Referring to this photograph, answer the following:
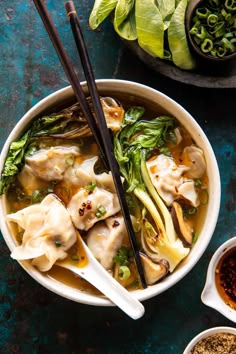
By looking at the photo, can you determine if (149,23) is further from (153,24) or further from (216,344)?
(216,344)

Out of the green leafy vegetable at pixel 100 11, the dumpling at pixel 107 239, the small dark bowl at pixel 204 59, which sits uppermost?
the green leafy vegetable at pixel 100 11

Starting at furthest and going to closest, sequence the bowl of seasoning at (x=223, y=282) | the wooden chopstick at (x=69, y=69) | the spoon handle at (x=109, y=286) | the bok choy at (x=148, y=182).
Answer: the bowl of seasoning at (x=223, y=282) → the bok choy at (x=148, y=182) → the spoon handle at (x=109, y=286) → the wooden chopstick at (x=69, y=69)

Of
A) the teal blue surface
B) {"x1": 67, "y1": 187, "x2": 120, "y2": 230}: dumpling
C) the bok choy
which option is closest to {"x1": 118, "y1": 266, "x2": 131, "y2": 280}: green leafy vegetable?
the bok choy

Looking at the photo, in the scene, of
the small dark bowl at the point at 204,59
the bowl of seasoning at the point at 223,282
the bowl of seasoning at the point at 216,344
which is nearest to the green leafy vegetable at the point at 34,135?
the small dark bowl at the point at 204,59

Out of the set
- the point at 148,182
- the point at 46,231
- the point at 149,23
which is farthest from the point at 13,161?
the point at 149,23

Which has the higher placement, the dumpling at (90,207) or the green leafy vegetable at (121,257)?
the dumpling at (90,207)

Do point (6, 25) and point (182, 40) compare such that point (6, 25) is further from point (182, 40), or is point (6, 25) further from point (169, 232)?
point (169, 232)

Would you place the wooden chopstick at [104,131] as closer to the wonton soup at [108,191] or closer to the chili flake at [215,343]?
the wonton soup at [108,191]

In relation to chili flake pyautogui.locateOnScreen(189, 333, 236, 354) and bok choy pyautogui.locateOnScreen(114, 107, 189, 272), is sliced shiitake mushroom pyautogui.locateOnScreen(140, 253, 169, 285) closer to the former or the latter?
bok choy pyautogui.locateOnScreen(114, 107, 189, 272)
